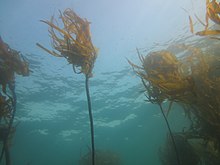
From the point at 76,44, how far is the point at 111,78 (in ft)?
50.4

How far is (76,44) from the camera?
440 centimetres

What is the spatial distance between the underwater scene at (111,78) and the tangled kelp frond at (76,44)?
0.07 ft

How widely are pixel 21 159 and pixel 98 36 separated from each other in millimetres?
45221

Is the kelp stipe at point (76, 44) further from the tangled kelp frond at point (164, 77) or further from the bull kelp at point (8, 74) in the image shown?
the bull kelp at point (8, 74)

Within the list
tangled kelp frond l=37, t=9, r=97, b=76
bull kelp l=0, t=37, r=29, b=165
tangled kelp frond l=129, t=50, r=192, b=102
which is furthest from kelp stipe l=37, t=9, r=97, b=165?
bull kelp l=0, t=37, r=29, b=165

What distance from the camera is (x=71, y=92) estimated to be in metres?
21.8

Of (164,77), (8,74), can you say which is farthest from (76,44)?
(8,74)

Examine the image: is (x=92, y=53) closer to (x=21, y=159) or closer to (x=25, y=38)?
(x=25, y=38)

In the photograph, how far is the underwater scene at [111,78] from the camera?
3832mm

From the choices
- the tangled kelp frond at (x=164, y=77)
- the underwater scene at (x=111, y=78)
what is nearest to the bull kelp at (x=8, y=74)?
the underwater scene at (x=111, y=78)

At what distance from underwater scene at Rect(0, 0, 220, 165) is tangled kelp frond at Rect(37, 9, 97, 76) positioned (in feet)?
0.07

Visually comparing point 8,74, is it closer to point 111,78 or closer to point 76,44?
point 76,44

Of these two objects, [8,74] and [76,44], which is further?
[8,74]

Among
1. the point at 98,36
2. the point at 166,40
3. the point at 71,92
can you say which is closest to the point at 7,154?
the point at 98,36
